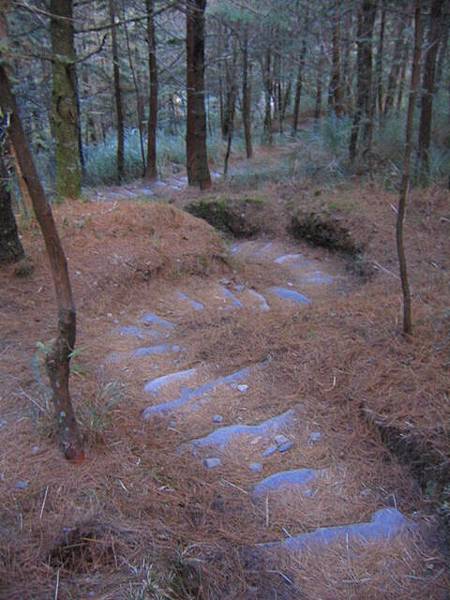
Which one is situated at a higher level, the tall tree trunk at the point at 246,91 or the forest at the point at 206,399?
the tall tree trunk at the point at 246,91

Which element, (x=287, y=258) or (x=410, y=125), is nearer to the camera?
(x=410, y=125)

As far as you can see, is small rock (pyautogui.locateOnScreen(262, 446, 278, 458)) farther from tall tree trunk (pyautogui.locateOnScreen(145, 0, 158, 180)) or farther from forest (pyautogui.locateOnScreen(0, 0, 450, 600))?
tall tree trunk (pyautogui.locateOnScreen(145, 0, 158, 180))

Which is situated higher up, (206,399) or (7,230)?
(7,230)

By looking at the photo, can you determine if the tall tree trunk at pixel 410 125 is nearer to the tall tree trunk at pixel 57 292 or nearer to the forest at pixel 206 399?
the forest at pixel 206 399

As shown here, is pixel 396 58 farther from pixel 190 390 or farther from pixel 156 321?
pixel 190 390

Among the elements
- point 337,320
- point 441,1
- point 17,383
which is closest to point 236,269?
point 337,320

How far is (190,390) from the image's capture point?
9.60 feet

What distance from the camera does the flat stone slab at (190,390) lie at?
2.73 meters

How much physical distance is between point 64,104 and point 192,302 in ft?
10.1

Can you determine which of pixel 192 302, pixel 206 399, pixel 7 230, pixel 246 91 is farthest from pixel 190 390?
pixel 246 91

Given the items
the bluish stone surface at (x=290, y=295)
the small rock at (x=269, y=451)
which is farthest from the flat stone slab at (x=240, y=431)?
the bluish stone surface at (x=290, y=295)

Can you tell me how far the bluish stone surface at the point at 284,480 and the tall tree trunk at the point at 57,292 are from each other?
0.83 m

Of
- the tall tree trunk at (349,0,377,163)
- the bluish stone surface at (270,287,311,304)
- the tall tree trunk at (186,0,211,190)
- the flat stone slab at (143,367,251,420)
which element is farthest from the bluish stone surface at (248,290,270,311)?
the tall tree trunk at (186,0,211,190)

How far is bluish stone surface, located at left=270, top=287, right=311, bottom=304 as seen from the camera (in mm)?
5099
